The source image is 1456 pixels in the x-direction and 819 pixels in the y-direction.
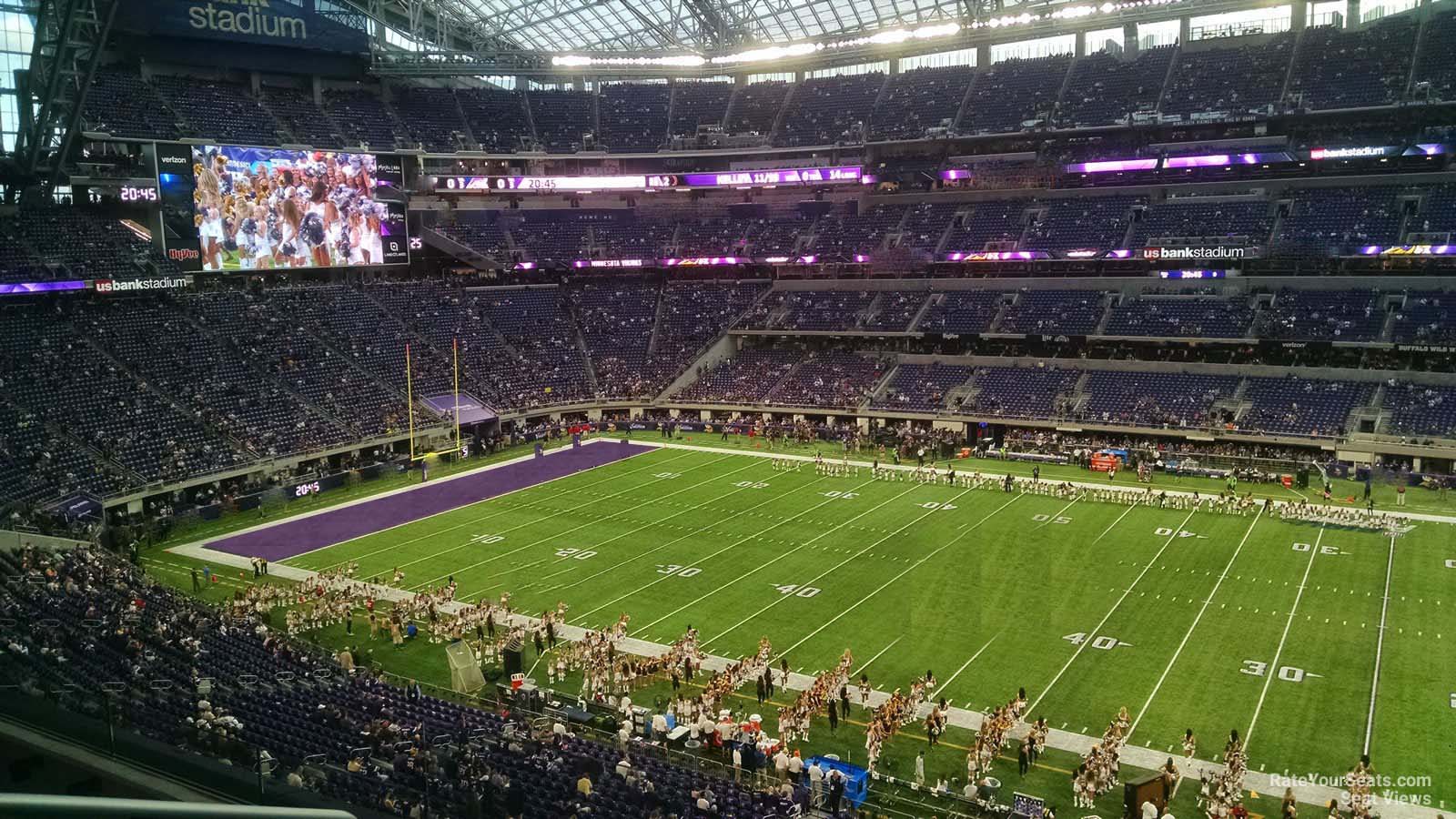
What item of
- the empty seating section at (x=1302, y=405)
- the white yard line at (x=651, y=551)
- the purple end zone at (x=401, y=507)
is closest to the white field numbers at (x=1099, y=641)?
the white yard line at (x=651, y=551)

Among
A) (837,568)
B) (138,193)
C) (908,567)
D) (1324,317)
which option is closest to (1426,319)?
(1324,317)

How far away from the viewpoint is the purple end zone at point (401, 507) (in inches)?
1359

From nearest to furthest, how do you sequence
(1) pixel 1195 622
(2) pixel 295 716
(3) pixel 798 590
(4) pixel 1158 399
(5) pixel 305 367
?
1. (2) pixel 295 716
2. (1) pixel 1195 622
3. (3) pixel 798 590
4. (4) pixel 1158 399
5. (5) pixel 305 367

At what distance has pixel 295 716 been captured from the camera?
1808 cm

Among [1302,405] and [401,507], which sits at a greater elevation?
[1302,405]

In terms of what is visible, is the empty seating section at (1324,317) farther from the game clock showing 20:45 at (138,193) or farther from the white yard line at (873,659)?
the game clock showing 20:45 at (138,193)

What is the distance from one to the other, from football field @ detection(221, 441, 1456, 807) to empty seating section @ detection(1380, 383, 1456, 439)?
8.95 metres

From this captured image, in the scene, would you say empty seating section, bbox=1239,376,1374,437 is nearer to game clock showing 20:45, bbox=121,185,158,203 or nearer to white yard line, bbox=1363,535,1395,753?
white yard line, bbox=1363,535,1395,753

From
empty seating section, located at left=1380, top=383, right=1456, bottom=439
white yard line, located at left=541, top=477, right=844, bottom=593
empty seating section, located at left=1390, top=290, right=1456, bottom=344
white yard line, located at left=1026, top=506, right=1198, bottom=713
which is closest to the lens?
white yard line, located at left=1026, top=506, right=1198, bottom=713

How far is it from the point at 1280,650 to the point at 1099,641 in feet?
13.0

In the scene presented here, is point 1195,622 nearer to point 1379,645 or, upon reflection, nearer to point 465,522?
point 1379,645

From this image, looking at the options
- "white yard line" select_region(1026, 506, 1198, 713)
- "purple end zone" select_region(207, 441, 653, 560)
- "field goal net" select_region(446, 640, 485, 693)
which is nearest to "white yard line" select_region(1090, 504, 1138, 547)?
"white yard line" select_region(1026, 506, 1198, 713)

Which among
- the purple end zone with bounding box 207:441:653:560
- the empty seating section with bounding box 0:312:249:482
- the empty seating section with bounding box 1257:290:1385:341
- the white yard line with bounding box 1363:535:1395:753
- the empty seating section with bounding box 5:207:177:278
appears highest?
the empty seating section with bounding box 5:207:177:278

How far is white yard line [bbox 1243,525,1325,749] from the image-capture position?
20.2m
